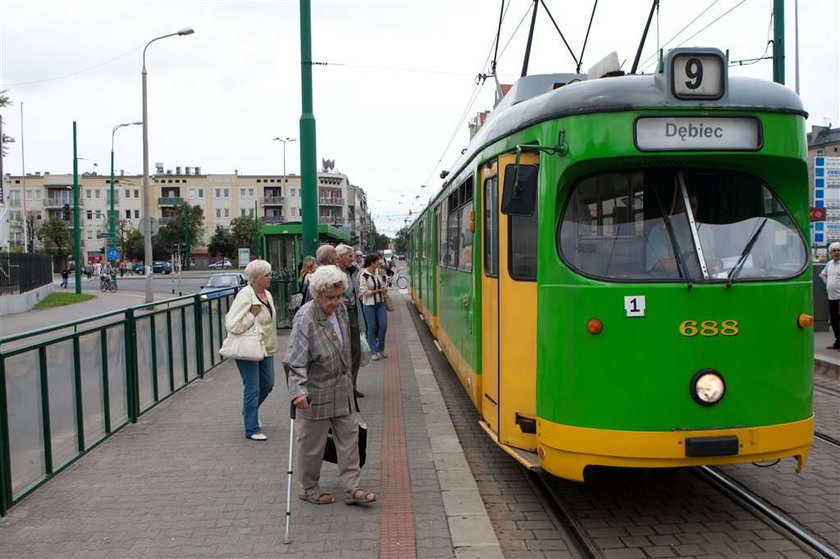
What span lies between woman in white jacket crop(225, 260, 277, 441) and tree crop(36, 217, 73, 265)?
240ft

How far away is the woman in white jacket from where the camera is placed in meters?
6.95

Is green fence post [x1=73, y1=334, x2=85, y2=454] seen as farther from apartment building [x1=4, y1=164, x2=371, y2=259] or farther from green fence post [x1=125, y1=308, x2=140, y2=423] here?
apartment building [x1=4, y1=164, x2=371, y2=259]

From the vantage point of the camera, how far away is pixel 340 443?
5.35 meters

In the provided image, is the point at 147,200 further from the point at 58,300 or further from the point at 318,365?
the point at 318,365

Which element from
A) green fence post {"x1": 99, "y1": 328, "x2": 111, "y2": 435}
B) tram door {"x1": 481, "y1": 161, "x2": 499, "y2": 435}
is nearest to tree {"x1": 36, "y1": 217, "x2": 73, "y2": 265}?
green fence post {"x1": 99, "y1": 328, "x2": 111, "y2": 435}

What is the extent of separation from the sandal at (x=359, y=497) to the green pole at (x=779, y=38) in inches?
421

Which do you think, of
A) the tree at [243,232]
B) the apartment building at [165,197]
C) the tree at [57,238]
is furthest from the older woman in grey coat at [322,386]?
the apartment building at [165,197]

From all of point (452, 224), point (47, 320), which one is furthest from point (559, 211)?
point (47, 320)

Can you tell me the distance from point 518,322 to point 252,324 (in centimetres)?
271

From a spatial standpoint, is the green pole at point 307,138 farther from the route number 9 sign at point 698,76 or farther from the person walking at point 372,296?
the route number 9 sign at point 698,76

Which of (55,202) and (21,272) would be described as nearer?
(21,272)

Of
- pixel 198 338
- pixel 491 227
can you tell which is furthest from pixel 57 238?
pixel 491 227

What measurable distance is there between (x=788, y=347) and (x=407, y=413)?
14.8 ft

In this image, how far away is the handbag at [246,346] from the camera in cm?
692
